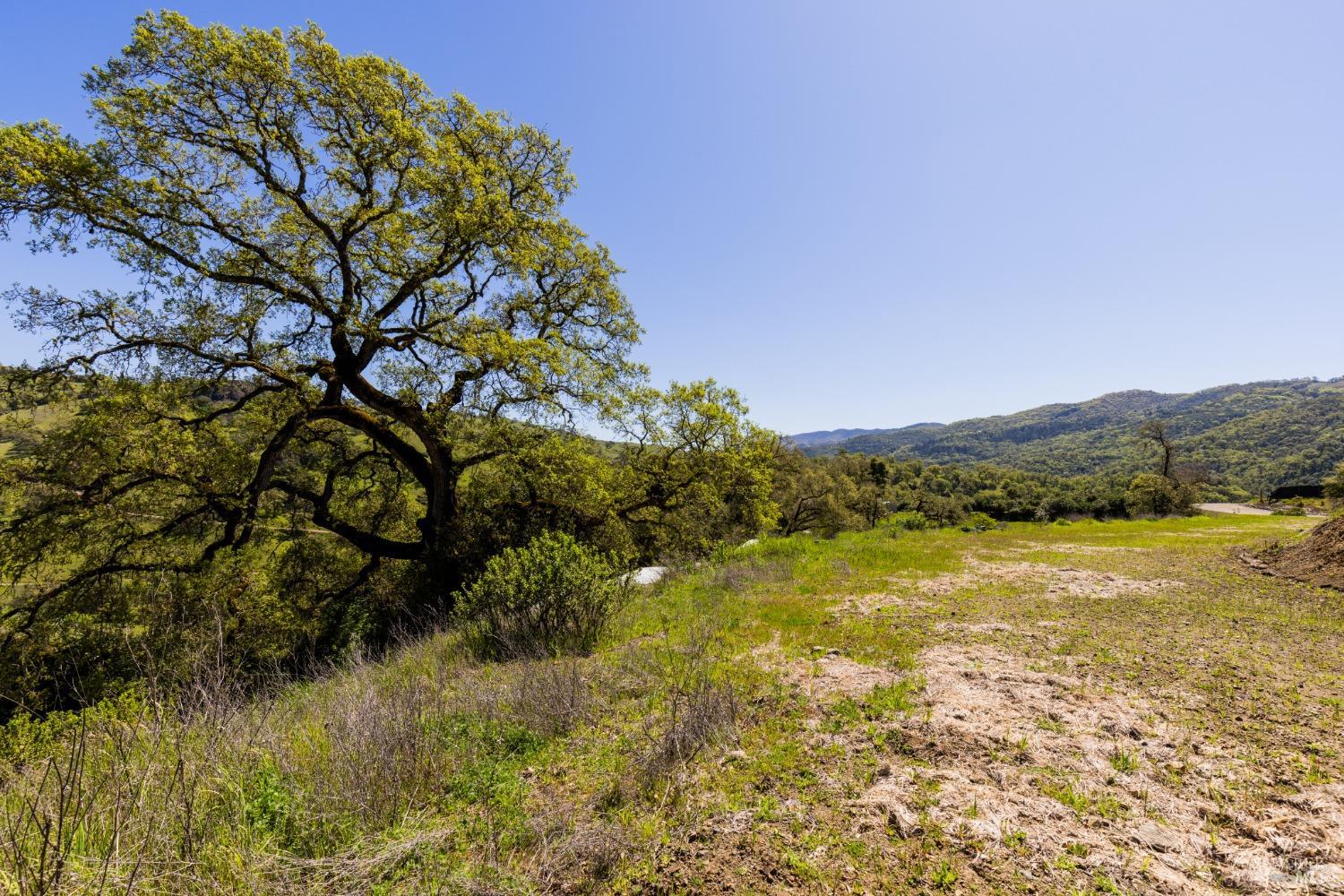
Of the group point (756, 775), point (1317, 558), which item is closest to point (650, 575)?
point (756, 775)

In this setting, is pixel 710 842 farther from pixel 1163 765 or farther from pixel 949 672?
pixel 949 672

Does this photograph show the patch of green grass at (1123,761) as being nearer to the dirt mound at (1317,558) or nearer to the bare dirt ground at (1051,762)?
the bare dirt ground at (1051,762)

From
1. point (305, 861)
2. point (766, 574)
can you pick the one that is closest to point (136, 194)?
point (305, 861)

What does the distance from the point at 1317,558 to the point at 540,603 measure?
1693 cm

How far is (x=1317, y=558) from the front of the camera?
10.7 m

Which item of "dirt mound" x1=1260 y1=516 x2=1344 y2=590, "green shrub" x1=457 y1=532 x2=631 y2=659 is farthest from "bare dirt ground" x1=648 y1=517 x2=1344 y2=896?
"dirt mound" x1=1260 y1=516 x2=1344 y2=590

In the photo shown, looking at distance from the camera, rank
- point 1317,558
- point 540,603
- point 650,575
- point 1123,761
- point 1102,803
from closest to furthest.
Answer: point 1102,803
point 1123,761
point 540,603
point 1317,558
point 650,575

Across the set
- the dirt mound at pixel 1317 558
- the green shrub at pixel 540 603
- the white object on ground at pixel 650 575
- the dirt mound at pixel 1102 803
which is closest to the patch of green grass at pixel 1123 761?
the dirt mound at pixel 1102 803

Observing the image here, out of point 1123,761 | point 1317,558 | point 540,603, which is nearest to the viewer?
point 1123,761

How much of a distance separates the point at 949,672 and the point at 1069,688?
111 cm

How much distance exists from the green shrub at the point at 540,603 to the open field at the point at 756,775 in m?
0.70

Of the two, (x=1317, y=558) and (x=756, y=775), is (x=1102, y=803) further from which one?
(x=1317, y=558)

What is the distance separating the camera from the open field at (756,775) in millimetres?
2627

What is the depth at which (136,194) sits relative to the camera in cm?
905
